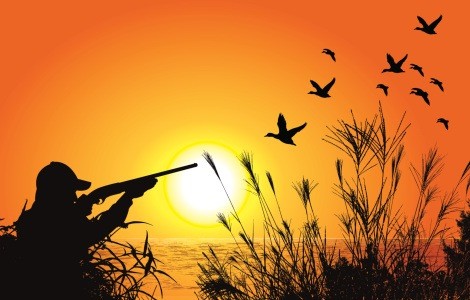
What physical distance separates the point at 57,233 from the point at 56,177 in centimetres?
38

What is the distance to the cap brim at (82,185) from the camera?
3.25 metres

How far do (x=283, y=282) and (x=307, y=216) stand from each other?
2.09 feet

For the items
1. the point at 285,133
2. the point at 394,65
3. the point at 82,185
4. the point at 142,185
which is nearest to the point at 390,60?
the point at 394,65

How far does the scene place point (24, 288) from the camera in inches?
107

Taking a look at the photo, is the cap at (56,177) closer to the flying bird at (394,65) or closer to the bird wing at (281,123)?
the bird wing at (281,123)

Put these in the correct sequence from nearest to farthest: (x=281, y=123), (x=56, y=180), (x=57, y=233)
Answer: (x=57, y=233) → (x=56, y=180) → (x=281, y=123)

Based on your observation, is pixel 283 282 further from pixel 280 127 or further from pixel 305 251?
pixel 280 127

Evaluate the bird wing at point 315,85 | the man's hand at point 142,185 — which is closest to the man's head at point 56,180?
the man's hand at point 142,185

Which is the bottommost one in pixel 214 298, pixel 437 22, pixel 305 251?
pixel 214 298

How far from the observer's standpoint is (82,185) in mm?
3279

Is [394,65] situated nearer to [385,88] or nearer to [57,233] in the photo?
[385,88]

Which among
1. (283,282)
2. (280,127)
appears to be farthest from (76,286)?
(280,127)

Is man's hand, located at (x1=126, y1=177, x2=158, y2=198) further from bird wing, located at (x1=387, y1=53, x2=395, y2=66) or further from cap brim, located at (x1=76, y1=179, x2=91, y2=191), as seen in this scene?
bird wing, located at (x1=387, y1=53, x2=395, y2=66)

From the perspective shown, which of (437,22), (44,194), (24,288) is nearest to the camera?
(24,288)
